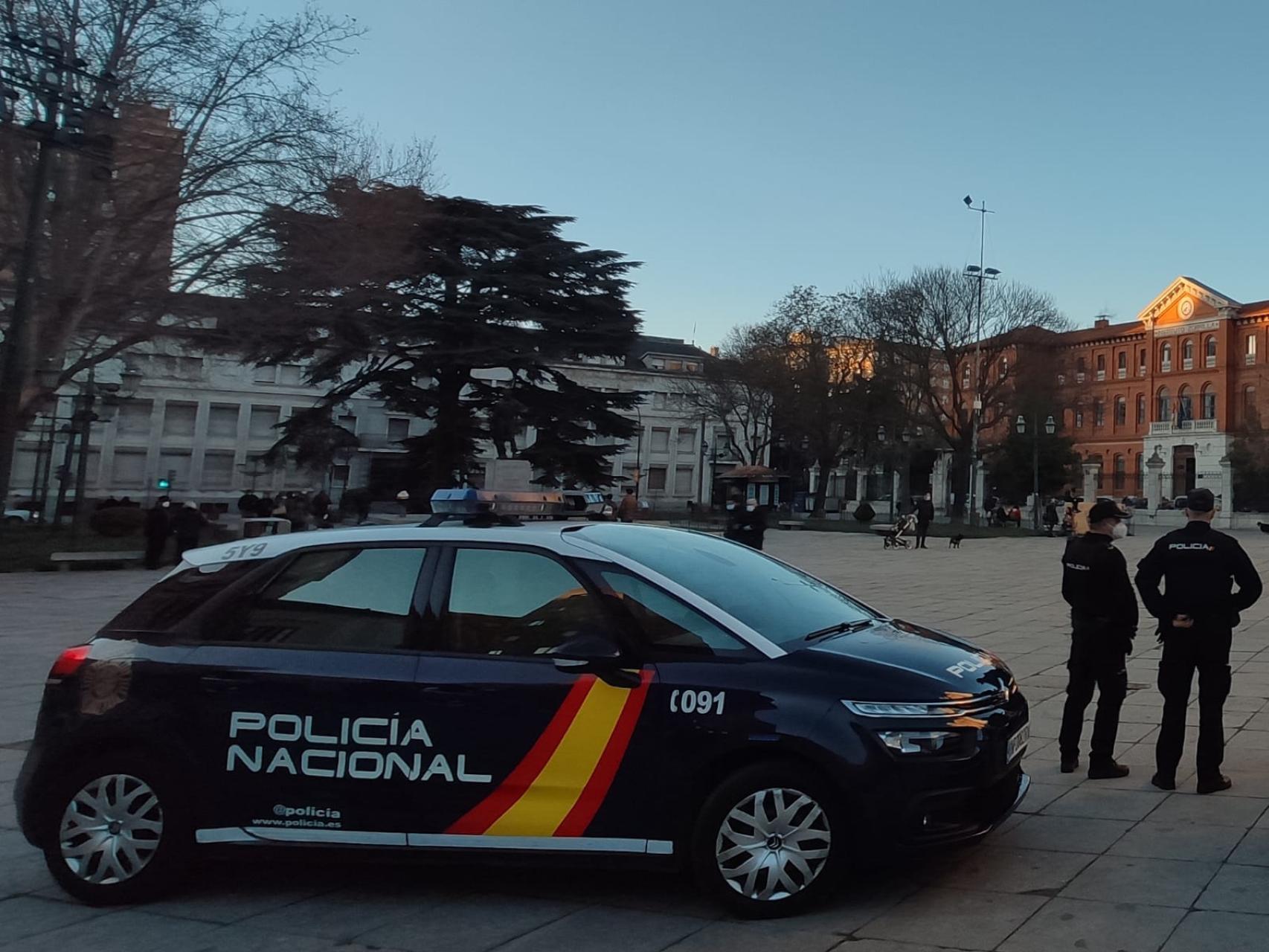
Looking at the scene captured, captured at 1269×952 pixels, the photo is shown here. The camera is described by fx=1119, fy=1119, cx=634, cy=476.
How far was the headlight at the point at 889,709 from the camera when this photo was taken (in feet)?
14.3

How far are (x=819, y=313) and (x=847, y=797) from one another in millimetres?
51720

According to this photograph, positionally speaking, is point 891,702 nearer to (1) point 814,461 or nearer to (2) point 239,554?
(2) point 239,554

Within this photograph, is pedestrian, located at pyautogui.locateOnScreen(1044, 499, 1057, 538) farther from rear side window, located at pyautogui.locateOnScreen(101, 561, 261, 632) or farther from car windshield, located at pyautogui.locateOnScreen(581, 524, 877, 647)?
rear side window, located at pyautogui.locateOnScreen(101, 561, 261, 632)

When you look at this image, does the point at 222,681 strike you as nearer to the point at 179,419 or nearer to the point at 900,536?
the point at 900,536

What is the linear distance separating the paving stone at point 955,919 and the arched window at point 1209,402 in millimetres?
78669

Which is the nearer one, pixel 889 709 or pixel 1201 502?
pixel 889 709

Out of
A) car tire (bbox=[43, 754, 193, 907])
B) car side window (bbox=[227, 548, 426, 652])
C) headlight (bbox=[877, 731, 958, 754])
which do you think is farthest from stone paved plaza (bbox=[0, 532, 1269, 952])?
car side window (bbox=[227, 548, 426, 652])

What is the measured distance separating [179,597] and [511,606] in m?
1.61

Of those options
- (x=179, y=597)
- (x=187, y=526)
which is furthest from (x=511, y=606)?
(x=187, y=526)

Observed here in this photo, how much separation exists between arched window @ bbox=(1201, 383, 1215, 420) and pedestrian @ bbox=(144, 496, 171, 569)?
69.3 m

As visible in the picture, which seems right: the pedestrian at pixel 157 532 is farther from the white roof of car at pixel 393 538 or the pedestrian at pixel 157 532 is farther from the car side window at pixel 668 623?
the car side window at pixel 668 623

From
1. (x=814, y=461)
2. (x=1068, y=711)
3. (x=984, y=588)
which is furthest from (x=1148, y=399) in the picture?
(x=1068, y=711)

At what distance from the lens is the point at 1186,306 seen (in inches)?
3019

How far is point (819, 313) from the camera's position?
Answer: 54.6m
